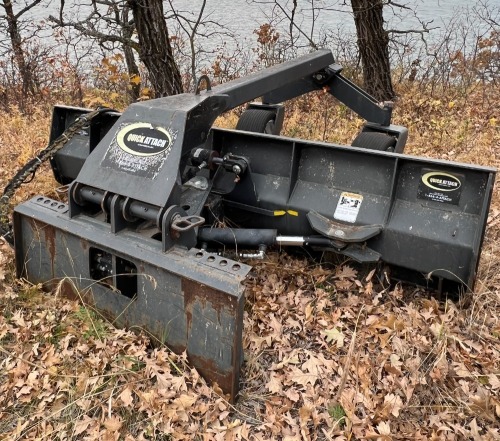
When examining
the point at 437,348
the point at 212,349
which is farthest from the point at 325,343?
the point at 212,349

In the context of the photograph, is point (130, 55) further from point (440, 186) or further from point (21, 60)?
point (440, 186)

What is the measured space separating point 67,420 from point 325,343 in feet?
4.47

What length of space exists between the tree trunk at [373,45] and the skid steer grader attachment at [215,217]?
4879mm

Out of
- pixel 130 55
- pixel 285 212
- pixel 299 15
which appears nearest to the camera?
pixel 285 212

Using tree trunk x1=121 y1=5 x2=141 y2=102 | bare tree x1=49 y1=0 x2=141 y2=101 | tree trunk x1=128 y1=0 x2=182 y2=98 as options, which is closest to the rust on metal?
tree trunk x1=128 y1=0 x2=182 y2=98

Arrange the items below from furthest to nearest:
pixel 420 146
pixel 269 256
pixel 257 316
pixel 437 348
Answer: pixel 420 146
pixel 269 256
pixel 257 316
pixel 437 348

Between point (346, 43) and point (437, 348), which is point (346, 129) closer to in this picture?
point (346, 43)

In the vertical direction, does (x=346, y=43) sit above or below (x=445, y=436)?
above

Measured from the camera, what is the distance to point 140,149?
8.79ft

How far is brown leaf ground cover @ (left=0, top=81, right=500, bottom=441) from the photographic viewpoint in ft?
7.56

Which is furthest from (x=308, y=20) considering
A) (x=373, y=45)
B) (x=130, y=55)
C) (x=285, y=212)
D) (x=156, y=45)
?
(x=285, y=212)

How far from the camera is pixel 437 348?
271 cm

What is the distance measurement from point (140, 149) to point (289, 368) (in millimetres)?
1374

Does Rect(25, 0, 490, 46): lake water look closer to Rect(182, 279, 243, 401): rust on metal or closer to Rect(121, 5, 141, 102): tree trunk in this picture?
Rect(121, 5, 141, 102): tree trunk
